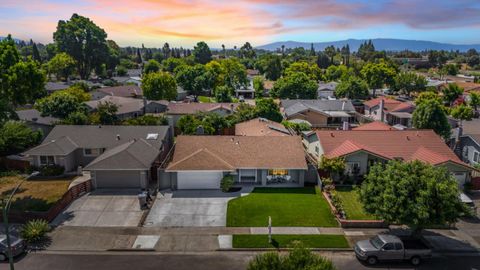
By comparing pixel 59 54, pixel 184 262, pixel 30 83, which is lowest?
pixel 184 262

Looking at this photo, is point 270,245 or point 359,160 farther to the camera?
point 359,160

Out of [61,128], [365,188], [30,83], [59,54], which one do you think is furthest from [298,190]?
[59,54]

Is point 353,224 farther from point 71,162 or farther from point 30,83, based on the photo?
point 30,83

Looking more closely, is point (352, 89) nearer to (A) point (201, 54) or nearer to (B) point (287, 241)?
(B) point (287, 241)

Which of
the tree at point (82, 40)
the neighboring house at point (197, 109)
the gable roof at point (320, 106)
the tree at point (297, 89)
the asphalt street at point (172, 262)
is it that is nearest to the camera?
the asphalt street at point (172, 262)

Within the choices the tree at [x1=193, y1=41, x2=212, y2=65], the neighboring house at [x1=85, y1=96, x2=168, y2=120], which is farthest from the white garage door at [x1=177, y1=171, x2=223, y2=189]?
the tree at [x1=193, y1=41, x2=212, y2=65]

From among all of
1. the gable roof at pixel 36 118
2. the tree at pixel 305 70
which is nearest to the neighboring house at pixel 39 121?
the gable roof at pixel 36 118

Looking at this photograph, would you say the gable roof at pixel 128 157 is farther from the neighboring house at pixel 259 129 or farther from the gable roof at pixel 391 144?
the gable roof at pixel 391 144
